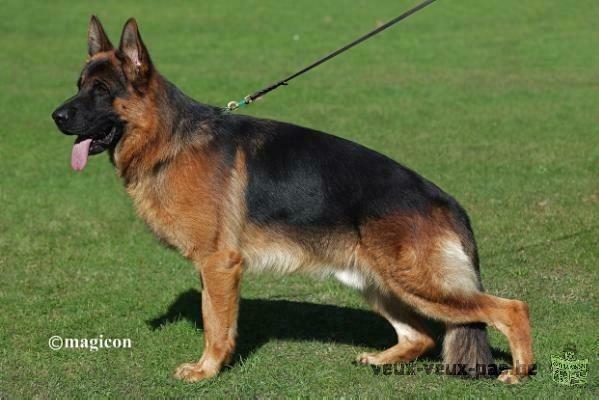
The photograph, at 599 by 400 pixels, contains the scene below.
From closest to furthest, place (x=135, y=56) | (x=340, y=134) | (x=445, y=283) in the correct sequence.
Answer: (x=445, y=283) → (x=135, y=56) → (x=340, y=134)

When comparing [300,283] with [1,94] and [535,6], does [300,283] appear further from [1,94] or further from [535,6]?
[535,6]

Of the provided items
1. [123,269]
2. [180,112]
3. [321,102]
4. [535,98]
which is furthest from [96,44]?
[535,98]

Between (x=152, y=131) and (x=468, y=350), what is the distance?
253 centimetres

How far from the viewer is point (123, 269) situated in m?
8.39

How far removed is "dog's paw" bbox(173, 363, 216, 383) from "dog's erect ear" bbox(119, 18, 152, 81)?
196 cm

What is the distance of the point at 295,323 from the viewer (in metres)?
7.08

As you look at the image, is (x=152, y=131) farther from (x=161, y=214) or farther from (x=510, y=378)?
(x=510, y=378)

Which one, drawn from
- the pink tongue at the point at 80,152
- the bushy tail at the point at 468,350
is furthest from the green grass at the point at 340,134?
the pink tongue at the point at 80,152

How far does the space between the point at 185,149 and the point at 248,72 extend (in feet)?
53.1

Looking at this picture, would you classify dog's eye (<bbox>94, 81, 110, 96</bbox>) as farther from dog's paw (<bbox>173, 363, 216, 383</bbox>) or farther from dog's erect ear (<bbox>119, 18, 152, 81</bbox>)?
dog's paw (<bbox>173, 363, 216, 383</bbox>)

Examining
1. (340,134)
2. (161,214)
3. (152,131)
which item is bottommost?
(340,134)

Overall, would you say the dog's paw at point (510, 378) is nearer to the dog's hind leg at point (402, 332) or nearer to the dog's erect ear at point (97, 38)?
the dog's hind leg at point (402, 332)

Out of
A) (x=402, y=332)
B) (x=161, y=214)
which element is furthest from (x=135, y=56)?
(x=402, y=332)

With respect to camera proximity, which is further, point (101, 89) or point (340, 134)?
point (340, 134)
